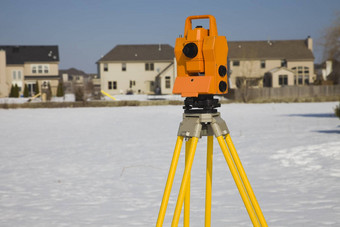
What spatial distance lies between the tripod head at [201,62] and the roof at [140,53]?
5505cm

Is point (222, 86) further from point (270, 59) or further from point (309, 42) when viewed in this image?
point (309, 42)

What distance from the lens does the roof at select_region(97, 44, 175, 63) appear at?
57.6 m

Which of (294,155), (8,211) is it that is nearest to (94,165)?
(8,211)

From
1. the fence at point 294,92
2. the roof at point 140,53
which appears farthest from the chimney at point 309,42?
the roof at point 140,53

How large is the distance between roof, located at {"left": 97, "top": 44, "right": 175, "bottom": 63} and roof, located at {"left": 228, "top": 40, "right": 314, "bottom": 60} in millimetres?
9256

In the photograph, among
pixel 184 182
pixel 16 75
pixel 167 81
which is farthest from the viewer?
pixel 16 75

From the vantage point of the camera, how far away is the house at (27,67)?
5538cm

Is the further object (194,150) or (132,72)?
(132,72)

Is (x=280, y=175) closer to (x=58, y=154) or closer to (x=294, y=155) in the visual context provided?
(x=294, y=155)

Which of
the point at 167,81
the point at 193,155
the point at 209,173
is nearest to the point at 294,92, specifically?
the point at 167,81

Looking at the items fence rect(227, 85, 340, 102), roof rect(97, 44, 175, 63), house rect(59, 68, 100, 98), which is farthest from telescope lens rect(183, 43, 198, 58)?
roof rect(97, 44, 175, 63)

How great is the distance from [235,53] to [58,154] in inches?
1937

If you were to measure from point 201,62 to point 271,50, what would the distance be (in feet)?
187

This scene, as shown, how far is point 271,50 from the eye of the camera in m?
57.3
